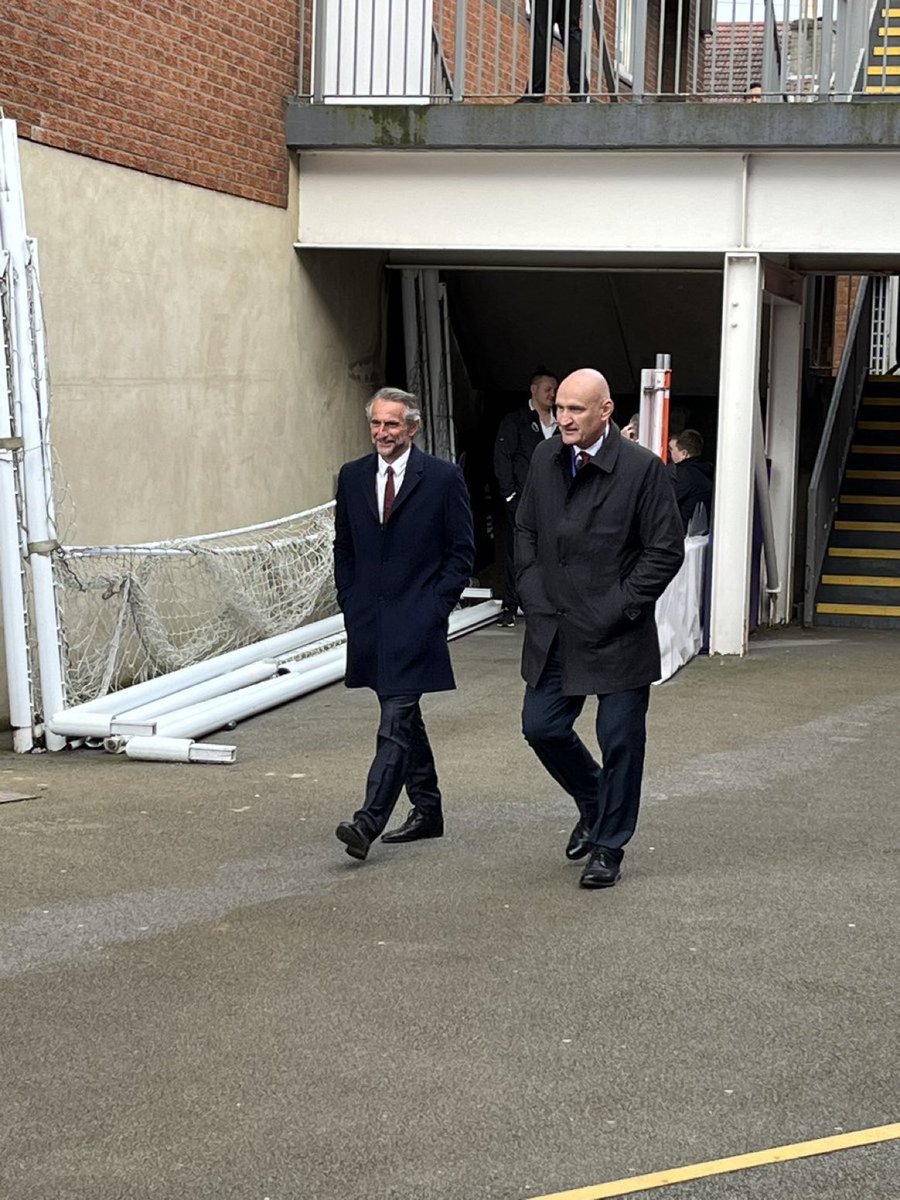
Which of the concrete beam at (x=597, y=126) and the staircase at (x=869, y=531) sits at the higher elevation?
the concrete beam at (x=597, y=126)

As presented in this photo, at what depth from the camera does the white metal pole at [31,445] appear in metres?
8.81

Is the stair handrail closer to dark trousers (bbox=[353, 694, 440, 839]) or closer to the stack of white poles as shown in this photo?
the stack of white poles

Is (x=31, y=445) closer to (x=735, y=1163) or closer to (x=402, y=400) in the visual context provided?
(x=402, y=400)

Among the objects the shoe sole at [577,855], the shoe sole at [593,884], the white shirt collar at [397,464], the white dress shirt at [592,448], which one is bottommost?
the shoe sole at [577,855]

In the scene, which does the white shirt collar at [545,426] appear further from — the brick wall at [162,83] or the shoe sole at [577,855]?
the shoe sole at [577,855]

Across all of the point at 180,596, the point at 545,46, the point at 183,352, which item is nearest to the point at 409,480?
the point at 180,596

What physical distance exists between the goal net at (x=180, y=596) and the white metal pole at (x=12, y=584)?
24 cm

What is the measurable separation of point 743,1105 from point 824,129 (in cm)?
916

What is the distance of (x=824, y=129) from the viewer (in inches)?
484

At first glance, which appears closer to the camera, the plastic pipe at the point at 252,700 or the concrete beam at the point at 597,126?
the plastic pipe at the point at 252,700

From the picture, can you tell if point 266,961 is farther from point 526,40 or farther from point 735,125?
point 526,40

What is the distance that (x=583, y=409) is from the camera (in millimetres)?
6348

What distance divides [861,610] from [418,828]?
8.78 meters

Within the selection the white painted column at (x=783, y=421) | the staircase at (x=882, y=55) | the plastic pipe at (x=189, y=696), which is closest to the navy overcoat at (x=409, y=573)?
the plastic pipe at (x=189, y=696)
